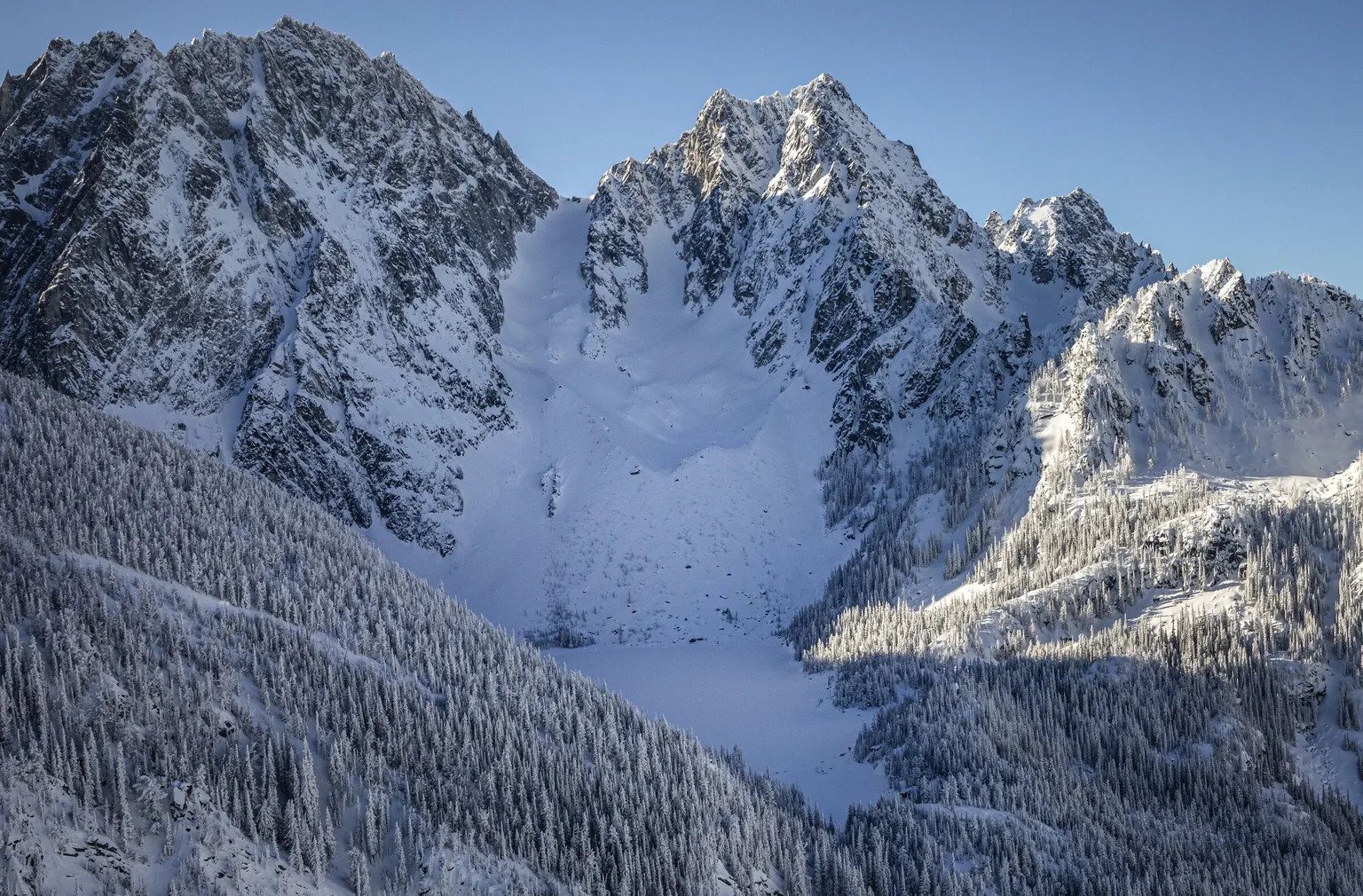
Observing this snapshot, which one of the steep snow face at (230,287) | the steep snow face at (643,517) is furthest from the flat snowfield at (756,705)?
the steep snow face at (230,287)

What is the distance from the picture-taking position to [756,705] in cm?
12238

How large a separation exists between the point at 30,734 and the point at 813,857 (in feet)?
191

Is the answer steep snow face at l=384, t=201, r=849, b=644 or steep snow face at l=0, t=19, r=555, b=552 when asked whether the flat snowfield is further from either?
steep snow face at l=0, t=19, r=555, b=552

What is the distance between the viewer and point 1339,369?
161375 mm

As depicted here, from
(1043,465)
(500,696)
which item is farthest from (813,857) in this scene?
(1043,465)

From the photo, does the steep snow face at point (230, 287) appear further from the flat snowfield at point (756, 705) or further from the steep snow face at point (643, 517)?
the flat snowfield at point (756, 705)

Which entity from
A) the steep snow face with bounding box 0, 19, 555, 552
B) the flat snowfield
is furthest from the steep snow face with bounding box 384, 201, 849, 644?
the steep snow face with bounding box 0, 19, 555, 552

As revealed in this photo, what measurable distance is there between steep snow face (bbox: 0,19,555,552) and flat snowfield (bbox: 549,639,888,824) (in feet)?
162

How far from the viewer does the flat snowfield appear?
10369cm

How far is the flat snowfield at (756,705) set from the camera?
10369cm

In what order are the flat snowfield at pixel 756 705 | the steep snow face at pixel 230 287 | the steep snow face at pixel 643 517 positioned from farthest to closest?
1. the steep snow face at pixel 643 517
2. the steep snow face at pixel 230 287
3. the flat snowfield at pixel 756 705

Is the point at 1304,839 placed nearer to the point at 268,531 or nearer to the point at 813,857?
the point at 813,857

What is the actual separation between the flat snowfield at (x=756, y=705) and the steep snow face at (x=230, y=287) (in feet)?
162

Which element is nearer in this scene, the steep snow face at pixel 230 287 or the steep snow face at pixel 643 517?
the steep snow face at pixel 230 287
